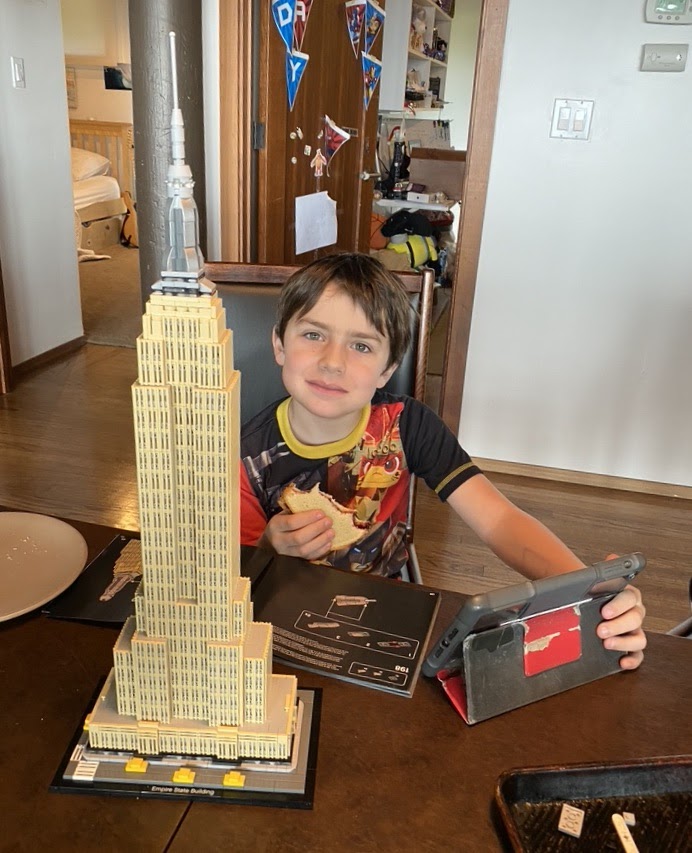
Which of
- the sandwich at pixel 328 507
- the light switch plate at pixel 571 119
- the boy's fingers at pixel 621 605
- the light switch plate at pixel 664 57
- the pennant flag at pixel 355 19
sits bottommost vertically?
the sandwich at pixel 328 507

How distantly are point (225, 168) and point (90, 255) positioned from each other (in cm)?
410

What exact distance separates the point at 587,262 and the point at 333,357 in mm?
1812

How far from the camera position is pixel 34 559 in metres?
0.84

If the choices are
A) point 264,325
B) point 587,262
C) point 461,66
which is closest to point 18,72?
point 587,262

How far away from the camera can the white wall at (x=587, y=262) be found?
2.33m

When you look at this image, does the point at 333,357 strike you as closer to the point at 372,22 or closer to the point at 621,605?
the point at 621,605

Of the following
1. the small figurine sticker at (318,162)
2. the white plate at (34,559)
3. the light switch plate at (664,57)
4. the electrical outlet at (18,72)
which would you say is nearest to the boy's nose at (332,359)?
the white plate at (34,559)

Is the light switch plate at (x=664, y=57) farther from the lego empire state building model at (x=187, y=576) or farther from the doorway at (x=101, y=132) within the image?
the doorway at (x=101, y=132)

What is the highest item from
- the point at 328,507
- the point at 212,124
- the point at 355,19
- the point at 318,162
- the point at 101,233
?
the point at 355,19

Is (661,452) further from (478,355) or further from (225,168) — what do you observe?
(225,168)

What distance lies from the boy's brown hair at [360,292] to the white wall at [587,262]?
63.4 inches

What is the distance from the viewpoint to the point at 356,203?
3.74m

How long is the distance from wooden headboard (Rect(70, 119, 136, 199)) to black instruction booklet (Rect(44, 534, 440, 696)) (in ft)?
24.0

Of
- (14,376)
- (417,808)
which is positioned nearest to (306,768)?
(417,808)
